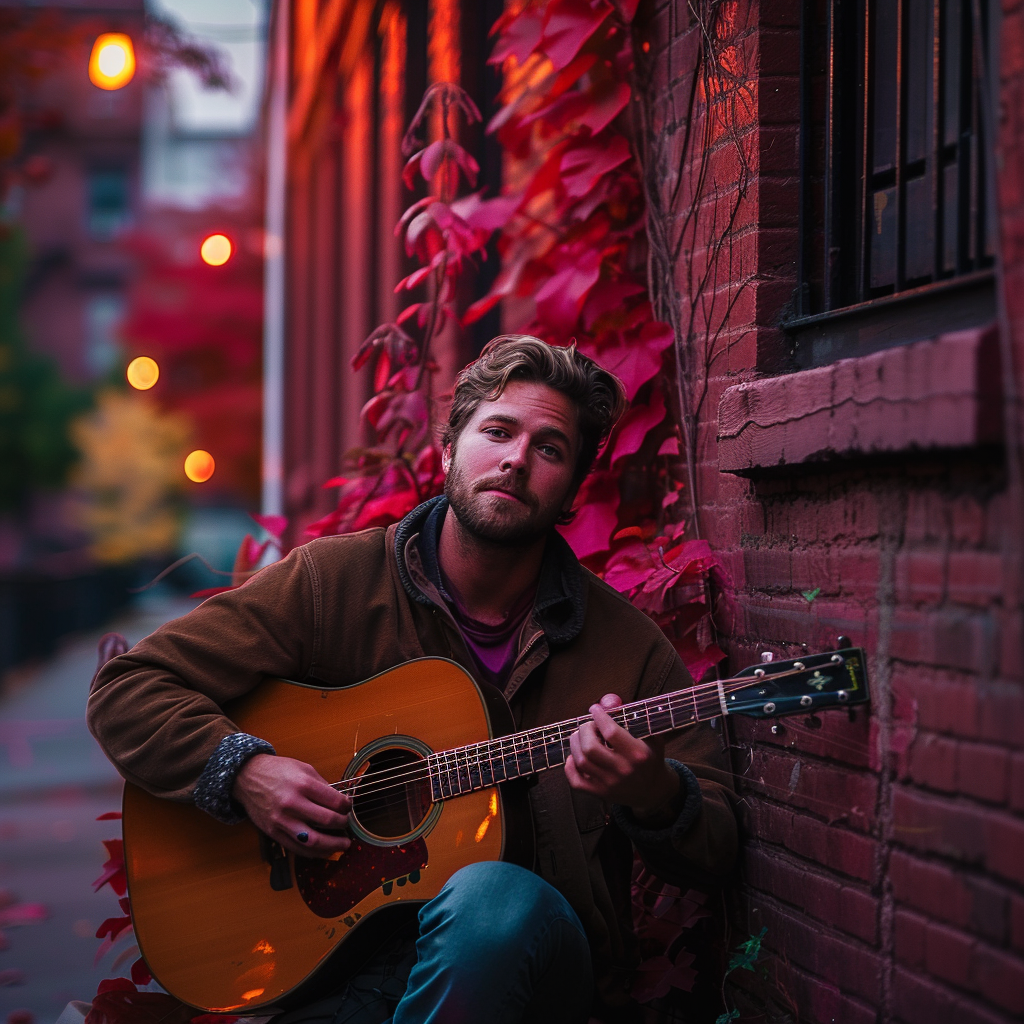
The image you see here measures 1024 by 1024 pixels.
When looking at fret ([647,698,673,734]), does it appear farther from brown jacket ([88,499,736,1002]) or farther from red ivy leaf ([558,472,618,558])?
red ivy leaf ([558,472,618,558])

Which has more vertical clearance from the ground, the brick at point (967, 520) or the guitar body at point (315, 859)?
the brick at point (967, 520)

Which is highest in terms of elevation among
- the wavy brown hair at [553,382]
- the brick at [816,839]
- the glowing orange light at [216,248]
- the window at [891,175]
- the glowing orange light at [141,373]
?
the glowing orange light at [216,248]

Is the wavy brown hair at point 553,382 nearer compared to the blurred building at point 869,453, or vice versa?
the blurred building at point 869,453

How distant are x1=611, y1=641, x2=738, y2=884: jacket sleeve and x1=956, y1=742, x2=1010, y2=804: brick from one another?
0.58 metres

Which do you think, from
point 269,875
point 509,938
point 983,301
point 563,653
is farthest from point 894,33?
point 269,875

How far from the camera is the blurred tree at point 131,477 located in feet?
83.5

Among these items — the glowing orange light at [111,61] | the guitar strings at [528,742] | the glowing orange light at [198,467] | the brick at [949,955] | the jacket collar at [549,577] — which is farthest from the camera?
the glowing orange light at [198,467]

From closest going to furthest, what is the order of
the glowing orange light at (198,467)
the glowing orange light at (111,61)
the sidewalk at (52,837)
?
the sidewalk at (52,837)
the glowing orange light at (111,61)
the glowing orange light at (198,467)

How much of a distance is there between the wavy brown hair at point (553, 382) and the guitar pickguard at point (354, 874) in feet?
3.04

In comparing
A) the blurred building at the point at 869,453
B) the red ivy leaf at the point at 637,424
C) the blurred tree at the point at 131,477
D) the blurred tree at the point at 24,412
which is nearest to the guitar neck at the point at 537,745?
the blurred building at the point at 869,453

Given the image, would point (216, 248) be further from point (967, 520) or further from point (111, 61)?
point (967, 520)

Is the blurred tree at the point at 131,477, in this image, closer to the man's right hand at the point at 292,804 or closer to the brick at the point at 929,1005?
the man's right hand at the point at 292,804

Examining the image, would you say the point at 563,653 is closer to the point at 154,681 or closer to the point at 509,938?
the point at 509,938

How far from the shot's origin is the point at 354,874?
7.25ft
